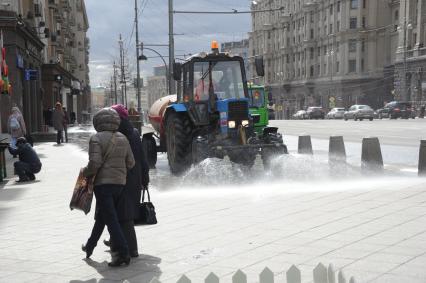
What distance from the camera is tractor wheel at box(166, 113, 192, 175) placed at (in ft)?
41.3

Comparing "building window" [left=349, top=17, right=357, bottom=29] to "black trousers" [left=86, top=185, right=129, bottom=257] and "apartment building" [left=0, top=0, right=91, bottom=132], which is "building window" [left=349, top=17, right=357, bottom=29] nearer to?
"apartment building" [left=0, top=0, right=91, bottom=132]

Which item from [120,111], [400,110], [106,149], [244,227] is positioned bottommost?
[244,227]

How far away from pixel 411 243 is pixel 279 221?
6.17 ft

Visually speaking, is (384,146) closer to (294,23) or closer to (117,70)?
(117,70)

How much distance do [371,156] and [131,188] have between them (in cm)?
795

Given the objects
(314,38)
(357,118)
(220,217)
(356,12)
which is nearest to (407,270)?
(220,217)

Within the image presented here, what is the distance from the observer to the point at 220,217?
7.52 meters

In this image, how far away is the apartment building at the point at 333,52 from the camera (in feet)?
265

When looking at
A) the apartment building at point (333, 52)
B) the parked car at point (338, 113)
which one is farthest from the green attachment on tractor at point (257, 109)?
the apartment building at point (333, 52)

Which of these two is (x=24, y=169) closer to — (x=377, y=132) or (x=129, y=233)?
(x=129, y=233)

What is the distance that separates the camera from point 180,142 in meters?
12.6

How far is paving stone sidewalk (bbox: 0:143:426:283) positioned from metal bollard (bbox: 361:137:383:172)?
1.89 meters

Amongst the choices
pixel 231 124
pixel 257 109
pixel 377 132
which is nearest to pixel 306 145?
pixel 257 109

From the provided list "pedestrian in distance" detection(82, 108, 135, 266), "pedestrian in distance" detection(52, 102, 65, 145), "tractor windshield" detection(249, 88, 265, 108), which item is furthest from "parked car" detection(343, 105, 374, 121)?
"pedestrian in distance" detection(82, 108, 135, 266)
